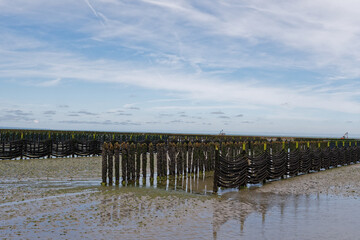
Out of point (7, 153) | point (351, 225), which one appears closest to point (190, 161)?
point (351, 225)

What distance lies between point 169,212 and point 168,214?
0.27m

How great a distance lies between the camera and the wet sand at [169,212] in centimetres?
799

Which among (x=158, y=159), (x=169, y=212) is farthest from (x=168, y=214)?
(x=158, y=159)

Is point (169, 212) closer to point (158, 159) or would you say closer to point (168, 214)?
point (168, 214)

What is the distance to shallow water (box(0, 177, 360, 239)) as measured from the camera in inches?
314

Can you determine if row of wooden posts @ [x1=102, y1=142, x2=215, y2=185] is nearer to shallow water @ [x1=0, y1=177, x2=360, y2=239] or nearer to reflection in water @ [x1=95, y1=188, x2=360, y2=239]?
shallow water @ [x1=0, y1=177, x2=360, y2=239]

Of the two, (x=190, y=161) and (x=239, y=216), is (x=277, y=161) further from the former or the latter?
(x=239, y=216)

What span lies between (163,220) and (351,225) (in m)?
5.04

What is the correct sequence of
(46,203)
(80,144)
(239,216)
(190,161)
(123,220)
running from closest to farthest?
(123,220) → (239,216) → (46,203) → (190,161) → (80,144)

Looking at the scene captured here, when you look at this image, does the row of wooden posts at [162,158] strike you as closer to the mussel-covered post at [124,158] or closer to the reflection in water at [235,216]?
the mussel-covered post at [124,158]

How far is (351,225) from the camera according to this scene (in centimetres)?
914

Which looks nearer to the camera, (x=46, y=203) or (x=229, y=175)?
(x=46, y=203)

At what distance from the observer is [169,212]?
396 inches

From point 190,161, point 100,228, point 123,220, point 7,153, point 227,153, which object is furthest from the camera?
point 7,153
